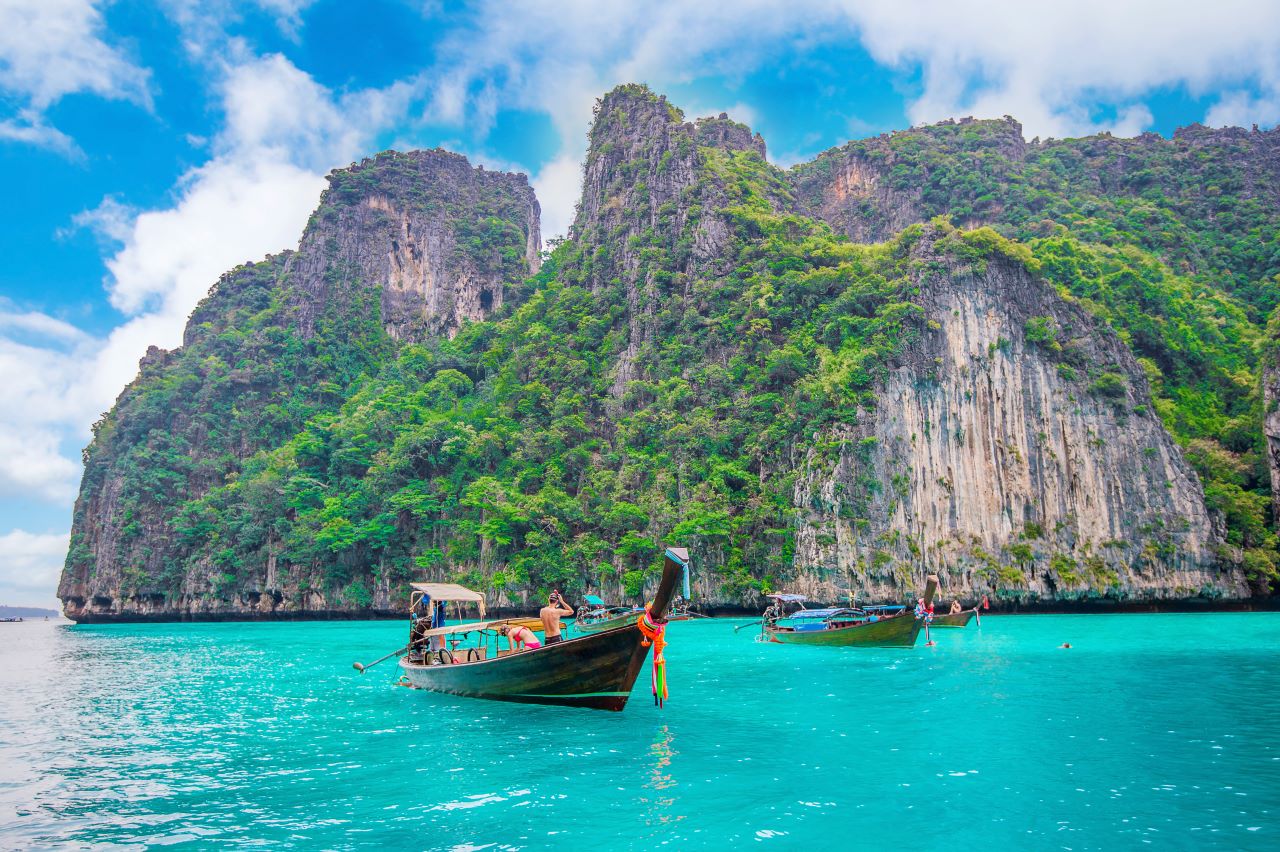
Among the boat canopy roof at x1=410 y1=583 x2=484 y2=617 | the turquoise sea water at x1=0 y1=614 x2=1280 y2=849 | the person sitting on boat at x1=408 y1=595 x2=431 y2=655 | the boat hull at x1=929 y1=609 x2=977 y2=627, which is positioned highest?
the boat canopy roof at x1=410 y1=583 x2=484 y2=617

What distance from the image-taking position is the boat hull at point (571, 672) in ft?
42.8

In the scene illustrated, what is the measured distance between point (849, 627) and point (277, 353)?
6354 centimetres

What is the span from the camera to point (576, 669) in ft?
44.3

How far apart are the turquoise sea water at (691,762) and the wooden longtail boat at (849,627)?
4066 millimetres

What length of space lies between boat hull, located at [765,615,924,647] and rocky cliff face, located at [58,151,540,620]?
38.1m

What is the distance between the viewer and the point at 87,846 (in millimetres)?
7832

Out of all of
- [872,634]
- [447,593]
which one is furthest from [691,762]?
[872,634]

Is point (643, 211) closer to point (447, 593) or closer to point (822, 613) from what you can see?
point (822, 613)

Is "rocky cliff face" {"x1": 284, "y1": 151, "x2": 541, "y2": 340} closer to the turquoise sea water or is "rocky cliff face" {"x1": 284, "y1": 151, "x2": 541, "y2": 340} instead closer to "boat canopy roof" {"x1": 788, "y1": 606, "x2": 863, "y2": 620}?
"boat canopy roof" {"x1": 788, "y1": 606, "x2": 863, "y2": 620}

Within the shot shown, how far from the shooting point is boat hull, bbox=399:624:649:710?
13047mm

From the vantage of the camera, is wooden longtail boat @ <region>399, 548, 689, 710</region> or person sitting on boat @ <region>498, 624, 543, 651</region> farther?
person sitting on boat @ <region>498, 624, 543, 651</region>

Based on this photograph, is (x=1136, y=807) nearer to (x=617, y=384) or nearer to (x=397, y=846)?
(x=397, y=846)

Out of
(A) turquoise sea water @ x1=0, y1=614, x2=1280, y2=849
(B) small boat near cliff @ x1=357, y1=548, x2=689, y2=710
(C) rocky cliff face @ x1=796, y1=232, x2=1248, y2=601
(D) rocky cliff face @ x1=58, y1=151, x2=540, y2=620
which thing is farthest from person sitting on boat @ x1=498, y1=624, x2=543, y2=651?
(D) rocky cliff face @ x1=58, y1=151, x2=540, y2=620

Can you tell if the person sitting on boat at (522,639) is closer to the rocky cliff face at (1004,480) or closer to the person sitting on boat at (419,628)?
the person sitting on boat at (419,628)
